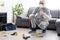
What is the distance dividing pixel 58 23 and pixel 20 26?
7.10 ft

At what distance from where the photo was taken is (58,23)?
4645 millimetres

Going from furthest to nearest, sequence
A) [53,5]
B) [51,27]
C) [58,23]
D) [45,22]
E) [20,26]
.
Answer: [53,5], [20,26], [51,27], [45,22], [58,23]

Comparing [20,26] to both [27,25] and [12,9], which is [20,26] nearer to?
A: [27,25]

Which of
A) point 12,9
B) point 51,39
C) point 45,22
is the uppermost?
point 12,9

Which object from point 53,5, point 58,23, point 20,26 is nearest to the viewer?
point 58,23

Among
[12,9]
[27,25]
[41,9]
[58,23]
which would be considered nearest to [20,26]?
[27,25]

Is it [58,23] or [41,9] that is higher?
[41,9]

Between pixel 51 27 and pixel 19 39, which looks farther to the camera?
pixel 51 27

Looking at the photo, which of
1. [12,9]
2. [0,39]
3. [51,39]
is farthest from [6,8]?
[51,39]

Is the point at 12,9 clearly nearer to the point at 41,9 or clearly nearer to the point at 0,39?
the point at 41,9

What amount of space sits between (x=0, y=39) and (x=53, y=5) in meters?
3.46

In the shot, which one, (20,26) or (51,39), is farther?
(20,26)

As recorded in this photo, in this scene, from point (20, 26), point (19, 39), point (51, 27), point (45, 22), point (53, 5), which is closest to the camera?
point (19, 39)

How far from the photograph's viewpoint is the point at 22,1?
7121mm
